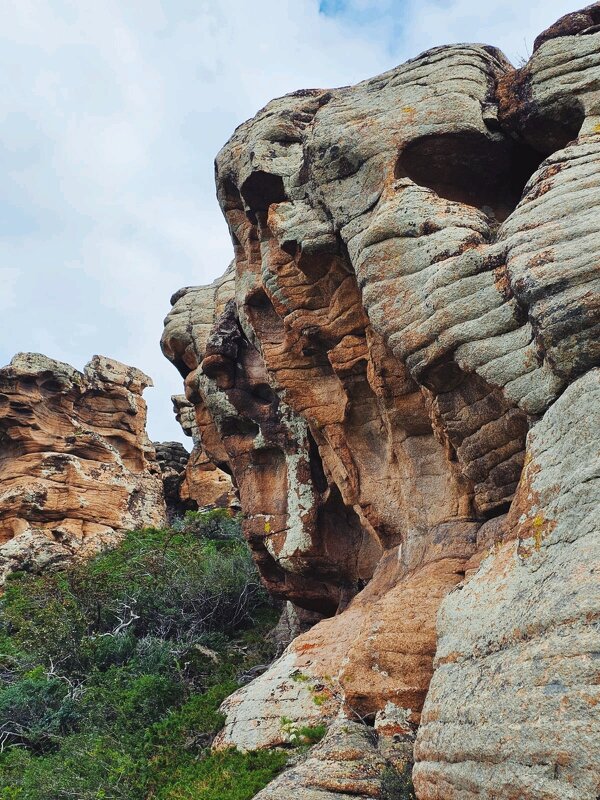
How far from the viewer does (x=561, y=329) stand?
27.3ft

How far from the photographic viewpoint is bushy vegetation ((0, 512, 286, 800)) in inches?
482

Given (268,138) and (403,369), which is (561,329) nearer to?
(403,369)

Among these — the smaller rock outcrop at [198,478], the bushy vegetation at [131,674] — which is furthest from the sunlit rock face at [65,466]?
the bushy vegetation at [131,674]

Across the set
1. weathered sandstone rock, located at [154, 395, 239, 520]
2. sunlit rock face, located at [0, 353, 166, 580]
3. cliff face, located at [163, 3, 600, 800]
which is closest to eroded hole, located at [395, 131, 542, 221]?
cliff face, located at [163, 3, 600, 800]

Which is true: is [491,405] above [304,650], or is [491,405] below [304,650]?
above

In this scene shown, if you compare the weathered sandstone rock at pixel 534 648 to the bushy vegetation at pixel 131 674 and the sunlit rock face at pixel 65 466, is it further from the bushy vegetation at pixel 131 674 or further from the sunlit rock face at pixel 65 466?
the sunlit rock face at pixel 65 466

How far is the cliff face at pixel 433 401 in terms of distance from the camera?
7289mm

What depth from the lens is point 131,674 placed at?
16.7 meters

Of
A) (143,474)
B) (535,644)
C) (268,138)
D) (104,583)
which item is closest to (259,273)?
(268,138)

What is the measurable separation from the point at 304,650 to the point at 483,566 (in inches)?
192

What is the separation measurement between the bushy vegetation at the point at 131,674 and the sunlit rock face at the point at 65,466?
302cm

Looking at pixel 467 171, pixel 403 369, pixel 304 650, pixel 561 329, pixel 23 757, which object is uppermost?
pixel 467 171

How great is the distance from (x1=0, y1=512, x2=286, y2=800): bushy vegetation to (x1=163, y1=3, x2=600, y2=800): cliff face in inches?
52.8

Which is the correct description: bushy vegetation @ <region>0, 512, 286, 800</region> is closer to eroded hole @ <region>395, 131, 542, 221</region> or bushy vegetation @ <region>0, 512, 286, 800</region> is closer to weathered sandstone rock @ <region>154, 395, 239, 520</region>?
eroded hole @ <region>395, 131, 542, 221</region>
